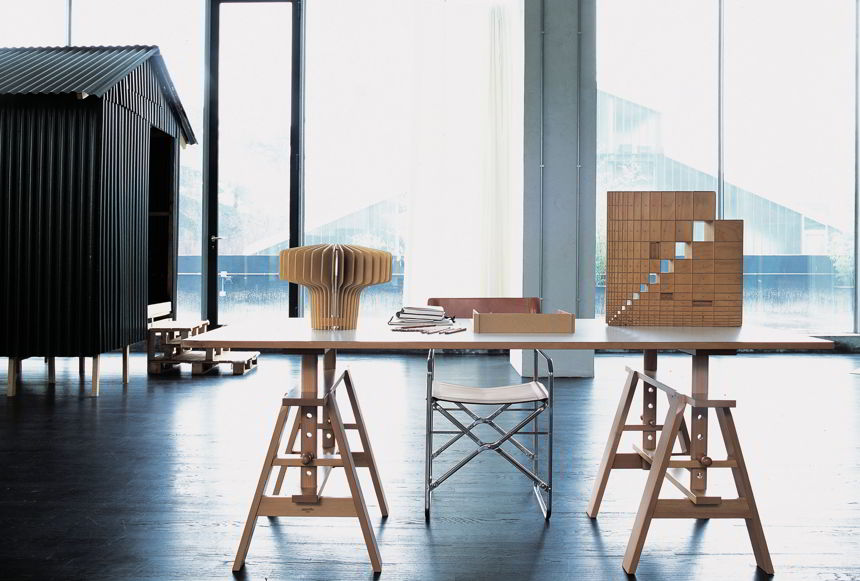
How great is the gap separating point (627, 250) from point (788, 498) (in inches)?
50.1

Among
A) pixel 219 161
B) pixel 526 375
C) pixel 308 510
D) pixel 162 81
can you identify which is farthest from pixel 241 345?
pixel 219 161

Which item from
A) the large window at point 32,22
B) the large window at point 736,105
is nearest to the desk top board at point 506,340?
the large window at point 736,105

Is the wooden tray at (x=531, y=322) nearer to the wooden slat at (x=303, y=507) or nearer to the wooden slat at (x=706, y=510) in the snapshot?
the wooden slat at (x=706, y=510)

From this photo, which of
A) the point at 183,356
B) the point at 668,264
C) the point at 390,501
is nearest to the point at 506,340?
the point at 668,264

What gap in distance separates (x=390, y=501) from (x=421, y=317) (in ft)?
2.60

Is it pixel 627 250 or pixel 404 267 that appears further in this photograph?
pixel 404 267

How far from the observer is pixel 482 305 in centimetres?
329

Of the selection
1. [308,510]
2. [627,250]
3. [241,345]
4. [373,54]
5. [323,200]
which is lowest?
[308,510]

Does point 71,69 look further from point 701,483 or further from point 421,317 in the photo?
point 701,483

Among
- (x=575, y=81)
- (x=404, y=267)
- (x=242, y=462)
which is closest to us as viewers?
(x=242, y=462)

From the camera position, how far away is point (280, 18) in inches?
280

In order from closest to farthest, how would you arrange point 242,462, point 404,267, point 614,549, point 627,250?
point 614,549 → point 627,250 → point 242,462 → point 404,267

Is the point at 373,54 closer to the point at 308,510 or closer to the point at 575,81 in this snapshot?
the point at 575,81

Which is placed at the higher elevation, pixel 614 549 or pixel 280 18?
pixel 280 18
